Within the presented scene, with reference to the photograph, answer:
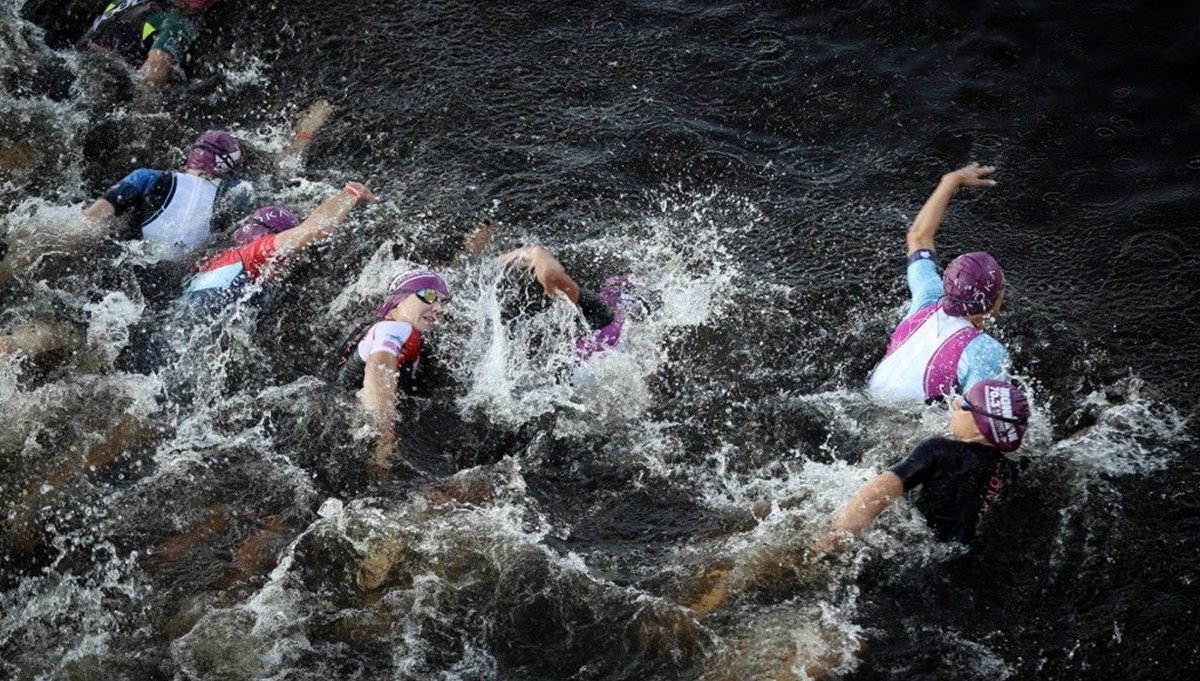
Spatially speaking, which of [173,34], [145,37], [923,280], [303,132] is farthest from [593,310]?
[145,37]

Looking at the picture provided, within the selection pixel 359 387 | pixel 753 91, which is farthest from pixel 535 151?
pixel 359 387

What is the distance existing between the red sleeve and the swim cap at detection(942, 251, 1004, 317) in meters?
4.48

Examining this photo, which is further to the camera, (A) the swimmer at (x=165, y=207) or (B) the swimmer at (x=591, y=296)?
(A) the swimmer at (x=165, y=207)

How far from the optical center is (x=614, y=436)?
23.5 feet

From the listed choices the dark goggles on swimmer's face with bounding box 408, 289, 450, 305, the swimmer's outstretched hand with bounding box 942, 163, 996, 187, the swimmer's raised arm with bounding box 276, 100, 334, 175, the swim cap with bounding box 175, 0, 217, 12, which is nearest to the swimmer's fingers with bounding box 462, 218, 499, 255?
the dark goggles on swimmer's face with bounding box 408, 289, 450, 305

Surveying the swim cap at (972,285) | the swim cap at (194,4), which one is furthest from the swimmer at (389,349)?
the swim cap at (194,4)

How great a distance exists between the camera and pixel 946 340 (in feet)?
21.8

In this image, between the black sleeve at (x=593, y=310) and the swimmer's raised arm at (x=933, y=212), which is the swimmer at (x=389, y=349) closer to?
the black sleeve at (x=593, y=310)

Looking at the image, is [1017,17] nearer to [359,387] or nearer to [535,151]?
[535,151]

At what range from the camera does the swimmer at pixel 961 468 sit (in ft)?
18.9

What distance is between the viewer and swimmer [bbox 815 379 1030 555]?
5758mm

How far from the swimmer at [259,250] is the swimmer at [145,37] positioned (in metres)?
2.72

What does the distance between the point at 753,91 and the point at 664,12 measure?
149cm

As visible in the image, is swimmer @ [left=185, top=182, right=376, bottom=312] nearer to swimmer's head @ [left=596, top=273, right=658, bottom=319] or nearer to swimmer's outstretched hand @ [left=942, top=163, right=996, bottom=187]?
swimmer's head @ [left=596, top=273, right=658, bottom=319]
